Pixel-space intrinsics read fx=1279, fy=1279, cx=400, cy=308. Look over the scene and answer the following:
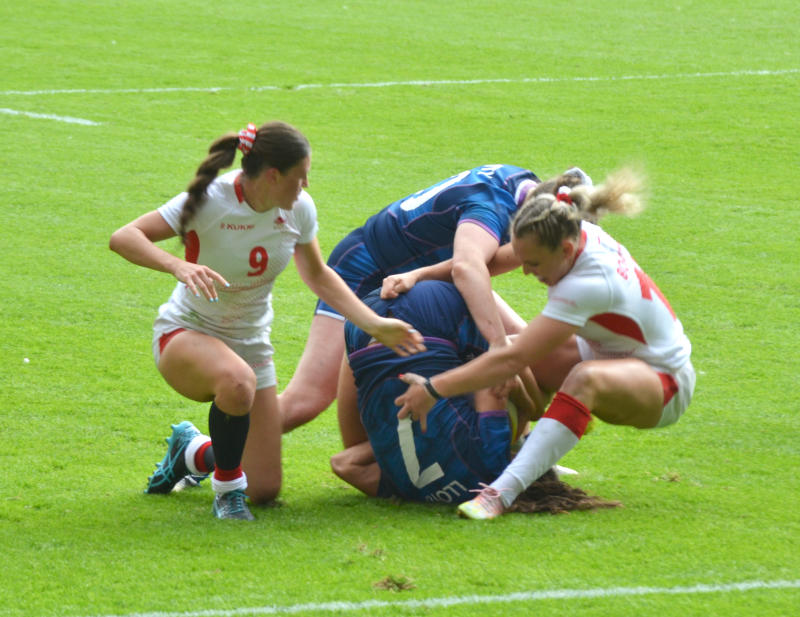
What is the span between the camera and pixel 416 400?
4.85 m

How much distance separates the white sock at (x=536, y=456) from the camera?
4.79 metres

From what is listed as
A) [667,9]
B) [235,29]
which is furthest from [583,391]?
[667,9]

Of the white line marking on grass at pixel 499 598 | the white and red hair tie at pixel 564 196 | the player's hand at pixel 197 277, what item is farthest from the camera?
the white and red hair tie at pixel 564 196

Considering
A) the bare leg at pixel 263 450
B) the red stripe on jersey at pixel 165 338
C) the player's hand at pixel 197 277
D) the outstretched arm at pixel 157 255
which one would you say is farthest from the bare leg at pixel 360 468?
the player's hand at pixel 197 277

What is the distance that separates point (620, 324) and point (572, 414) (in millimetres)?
395

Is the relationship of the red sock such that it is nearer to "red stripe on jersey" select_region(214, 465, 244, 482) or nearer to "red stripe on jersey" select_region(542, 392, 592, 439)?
"red stripe on jersey" select_region(214, 465, 244, 482)

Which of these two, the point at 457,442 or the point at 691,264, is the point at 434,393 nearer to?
the point at 457,442

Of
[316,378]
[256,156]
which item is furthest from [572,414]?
[316,378]

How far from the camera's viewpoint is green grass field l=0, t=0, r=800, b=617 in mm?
4211

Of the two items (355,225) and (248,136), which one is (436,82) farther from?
(248,136)

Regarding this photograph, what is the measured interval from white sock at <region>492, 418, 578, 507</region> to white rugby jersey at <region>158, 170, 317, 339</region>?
1.20 m

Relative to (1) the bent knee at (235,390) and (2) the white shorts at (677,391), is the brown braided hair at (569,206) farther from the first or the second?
(1) the bent knee at (235,390)

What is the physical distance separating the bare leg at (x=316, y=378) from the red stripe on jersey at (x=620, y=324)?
1.67 m

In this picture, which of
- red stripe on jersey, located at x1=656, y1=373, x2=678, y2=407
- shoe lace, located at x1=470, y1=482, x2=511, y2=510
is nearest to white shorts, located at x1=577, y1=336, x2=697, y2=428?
red stripe on jersey, located at x1=656, y1=373, x2=678, y2=407
